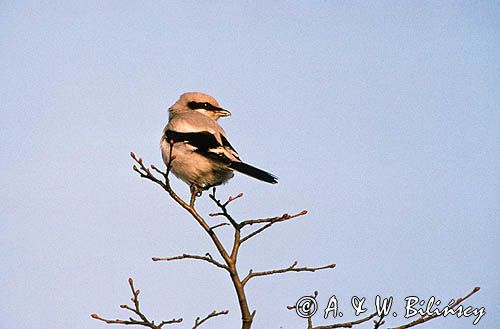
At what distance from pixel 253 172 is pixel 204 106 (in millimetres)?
1451

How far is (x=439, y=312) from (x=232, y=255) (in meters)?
0.98

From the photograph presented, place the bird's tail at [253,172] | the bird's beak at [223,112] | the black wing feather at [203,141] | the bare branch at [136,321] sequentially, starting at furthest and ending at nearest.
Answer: the bird's beak at [223,112], the black wing feather at [203,141], the bird's tail at [253,172], the bare branch at [136,321]

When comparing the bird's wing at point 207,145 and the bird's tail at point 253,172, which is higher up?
the bird's wing at point 207,145

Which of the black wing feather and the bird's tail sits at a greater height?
the black wing feather

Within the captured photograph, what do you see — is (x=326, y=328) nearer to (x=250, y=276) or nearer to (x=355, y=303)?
(x=250, y=276)

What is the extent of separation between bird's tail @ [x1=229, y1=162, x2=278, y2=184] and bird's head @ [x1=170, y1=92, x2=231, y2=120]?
41.4 inches

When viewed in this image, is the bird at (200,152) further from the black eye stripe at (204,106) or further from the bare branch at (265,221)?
the bare branch at (265,221)

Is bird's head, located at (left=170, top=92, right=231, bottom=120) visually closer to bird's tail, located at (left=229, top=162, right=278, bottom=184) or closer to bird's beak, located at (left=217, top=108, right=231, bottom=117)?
bird's beak, located at (left=217, top=108, right=231, bottom=117)

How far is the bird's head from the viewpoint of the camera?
5371 mm

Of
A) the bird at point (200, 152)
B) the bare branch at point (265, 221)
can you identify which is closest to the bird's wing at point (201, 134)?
the bird at point (200, 152)

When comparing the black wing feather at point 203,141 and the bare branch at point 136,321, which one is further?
the black wing feather at point 203,141

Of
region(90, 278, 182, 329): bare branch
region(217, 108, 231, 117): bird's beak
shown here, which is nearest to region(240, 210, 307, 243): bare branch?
region(90, 278, 182, 329): bare branch

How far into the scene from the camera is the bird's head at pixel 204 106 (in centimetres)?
537

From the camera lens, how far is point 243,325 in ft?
8.28
